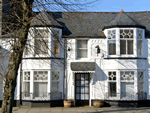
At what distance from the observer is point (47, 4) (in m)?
9.65

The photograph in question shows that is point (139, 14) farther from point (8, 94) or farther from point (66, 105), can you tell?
point (8, 94)

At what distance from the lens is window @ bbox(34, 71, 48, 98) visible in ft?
50.9

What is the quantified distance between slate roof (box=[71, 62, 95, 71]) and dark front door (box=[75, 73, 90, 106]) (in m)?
0.98

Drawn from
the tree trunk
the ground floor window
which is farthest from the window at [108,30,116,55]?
the tree trunk

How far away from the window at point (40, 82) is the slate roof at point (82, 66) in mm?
2000

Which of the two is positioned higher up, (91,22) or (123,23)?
(91,22)

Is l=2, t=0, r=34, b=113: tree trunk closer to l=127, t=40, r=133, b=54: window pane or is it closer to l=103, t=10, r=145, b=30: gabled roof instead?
l=103, t=10, r=145, b=30: gabled roof

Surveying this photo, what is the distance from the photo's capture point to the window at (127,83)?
15.5m

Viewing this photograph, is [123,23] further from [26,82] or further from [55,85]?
[26,82]

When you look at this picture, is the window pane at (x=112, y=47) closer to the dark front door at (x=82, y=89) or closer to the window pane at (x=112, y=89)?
the window pane at (x=112, y=89)

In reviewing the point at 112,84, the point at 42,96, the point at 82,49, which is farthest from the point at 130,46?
the point at 42,96

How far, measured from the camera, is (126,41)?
15.7 m

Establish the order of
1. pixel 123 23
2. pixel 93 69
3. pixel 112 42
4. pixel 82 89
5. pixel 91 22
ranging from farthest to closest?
pixel 91 22
pixel 82 89
pixel 112 42
pixel 123 23
pixel 93 69

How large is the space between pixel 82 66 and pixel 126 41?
3.58m
